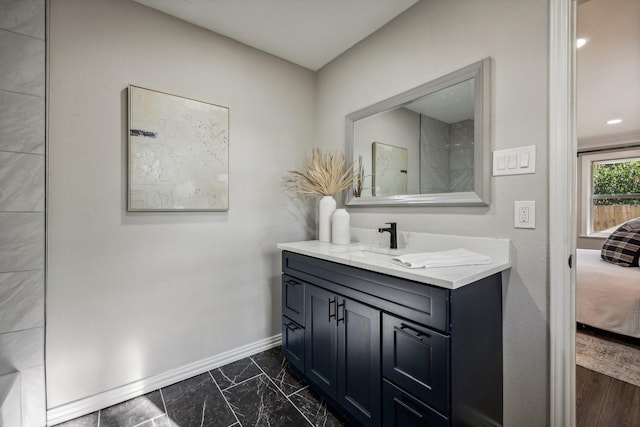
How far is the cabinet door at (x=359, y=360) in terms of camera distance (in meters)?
1.26

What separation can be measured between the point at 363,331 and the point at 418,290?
0.38 m

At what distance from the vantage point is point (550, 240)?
1.20 metres

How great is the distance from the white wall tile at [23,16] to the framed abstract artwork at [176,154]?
1.49ft

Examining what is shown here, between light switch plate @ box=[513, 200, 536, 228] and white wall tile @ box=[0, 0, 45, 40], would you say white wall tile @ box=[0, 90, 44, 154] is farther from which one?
light switch plate @ box=[513, 200, 536, 228]

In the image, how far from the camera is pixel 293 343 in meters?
1.84

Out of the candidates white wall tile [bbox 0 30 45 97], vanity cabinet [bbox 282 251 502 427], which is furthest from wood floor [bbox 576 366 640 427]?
white wall tile [bbox 0 30 45 97]

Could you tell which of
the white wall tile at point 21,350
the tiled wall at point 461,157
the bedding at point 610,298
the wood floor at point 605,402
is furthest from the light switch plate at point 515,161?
the white wall tile at point 21,350

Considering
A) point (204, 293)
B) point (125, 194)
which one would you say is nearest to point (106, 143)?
point (125, 194)

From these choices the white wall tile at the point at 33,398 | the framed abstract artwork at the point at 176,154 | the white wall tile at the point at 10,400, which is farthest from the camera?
the framed abstract artwork at the point at 176,154

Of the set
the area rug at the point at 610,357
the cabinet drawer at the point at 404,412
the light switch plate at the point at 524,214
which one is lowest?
the area rug at the point at 610,357

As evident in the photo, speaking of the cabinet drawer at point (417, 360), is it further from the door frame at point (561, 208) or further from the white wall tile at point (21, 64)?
the white wall tile at point (21, 64)

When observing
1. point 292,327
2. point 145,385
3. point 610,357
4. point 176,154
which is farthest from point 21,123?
point 610,357

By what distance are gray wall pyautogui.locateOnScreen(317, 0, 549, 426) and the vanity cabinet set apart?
9cm

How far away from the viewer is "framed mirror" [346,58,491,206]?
1.43 metres
